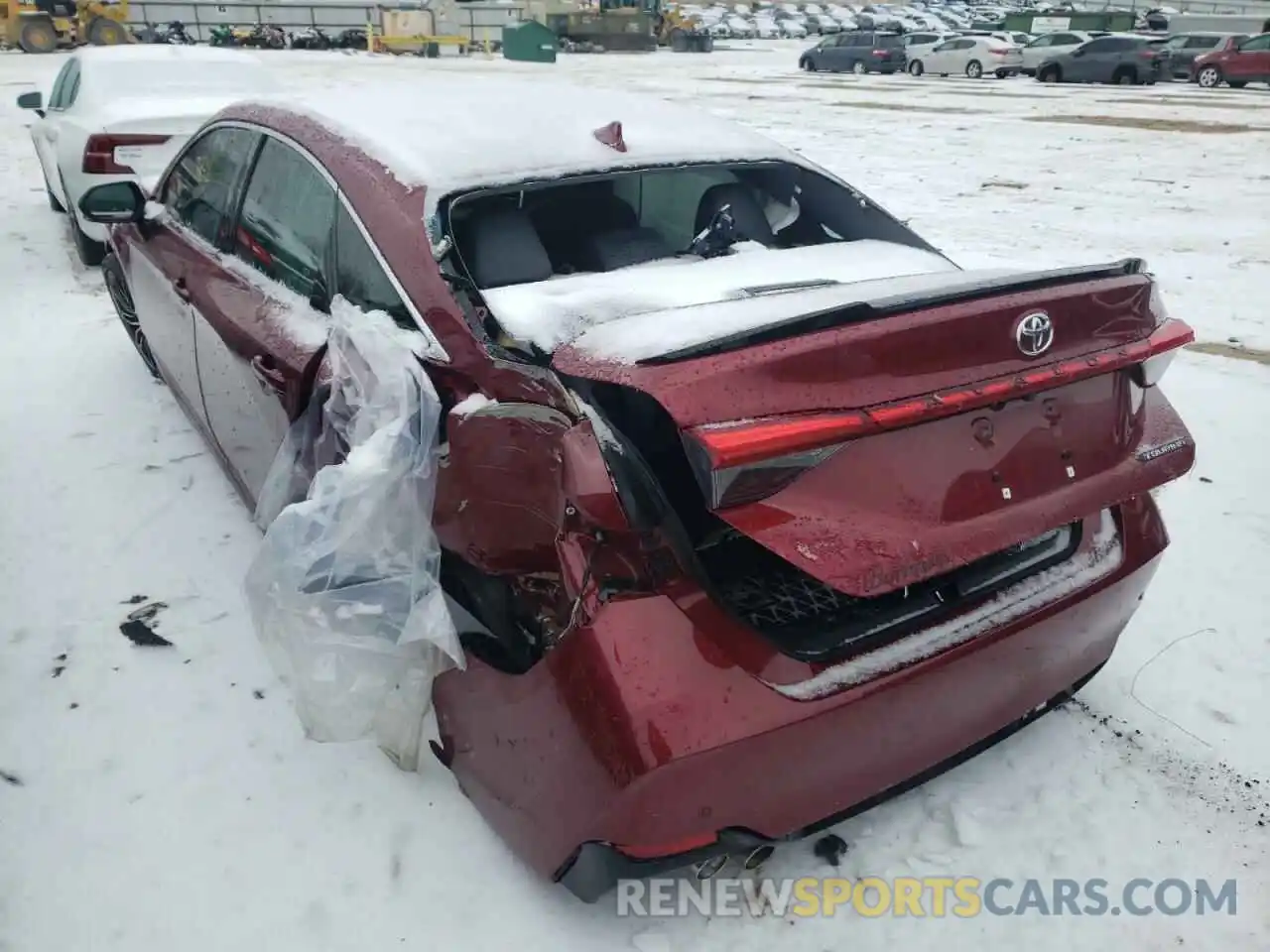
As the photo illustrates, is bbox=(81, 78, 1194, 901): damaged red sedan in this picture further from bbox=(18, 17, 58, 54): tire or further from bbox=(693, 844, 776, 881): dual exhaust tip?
bbox=(18, 17, 58, 54): tire

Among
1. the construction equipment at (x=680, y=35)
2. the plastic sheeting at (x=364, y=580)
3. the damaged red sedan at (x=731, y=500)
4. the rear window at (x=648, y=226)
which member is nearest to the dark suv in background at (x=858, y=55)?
the construction equipment at (x=680, y=35)

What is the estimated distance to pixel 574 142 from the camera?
271 centimetres

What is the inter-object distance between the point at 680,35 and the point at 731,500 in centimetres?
4297

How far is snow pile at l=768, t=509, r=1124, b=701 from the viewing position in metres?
1.76

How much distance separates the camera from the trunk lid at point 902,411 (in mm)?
1586

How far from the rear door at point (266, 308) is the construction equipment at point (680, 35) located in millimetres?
40684

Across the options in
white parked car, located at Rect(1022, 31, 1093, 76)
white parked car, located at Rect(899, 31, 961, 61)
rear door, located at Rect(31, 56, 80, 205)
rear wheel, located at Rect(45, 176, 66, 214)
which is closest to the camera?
rear door, located at Rect(31, 56, 80, 205)

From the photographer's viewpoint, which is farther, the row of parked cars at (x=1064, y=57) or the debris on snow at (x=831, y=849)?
the row of parked cars at (x=1064, y=57)

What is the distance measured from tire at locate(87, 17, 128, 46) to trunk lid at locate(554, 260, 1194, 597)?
108ft

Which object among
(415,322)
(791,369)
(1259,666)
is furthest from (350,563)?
(1259,666)

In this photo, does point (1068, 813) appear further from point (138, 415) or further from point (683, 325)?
point (138, 415)

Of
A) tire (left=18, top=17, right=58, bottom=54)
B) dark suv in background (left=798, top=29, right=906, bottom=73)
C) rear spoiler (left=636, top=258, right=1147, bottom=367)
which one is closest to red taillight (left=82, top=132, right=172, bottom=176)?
rear spoiler (left=636, top=258, right=1147, bottom=367)

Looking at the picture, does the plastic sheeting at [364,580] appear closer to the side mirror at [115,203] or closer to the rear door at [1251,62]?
the side mirror at [115,203]

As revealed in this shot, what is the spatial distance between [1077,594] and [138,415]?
4176 millimetres
